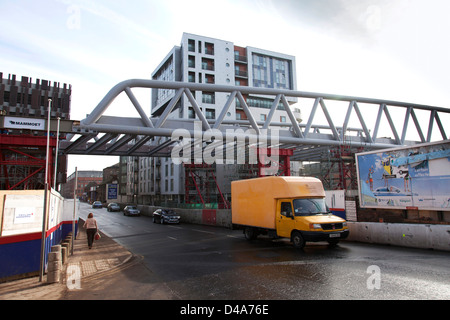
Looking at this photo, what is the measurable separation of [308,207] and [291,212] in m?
0.80

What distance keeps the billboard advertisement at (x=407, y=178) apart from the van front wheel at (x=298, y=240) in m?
7.05

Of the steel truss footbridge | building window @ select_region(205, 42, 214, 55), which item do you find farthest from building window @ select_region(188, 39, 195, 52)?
the steel truss footbridge

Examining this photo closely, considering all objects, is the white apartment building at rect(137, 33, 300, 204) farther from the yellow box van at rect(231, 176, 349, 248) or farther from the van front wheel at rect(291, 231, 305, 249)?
the van front wheel at rect(291, 231, 305, 249)

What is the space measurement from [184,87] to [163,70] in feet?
164

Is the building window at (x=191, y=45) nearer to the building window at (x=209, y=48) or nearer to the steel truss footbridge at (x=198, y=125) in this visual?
the building window at (x=209, y=48)

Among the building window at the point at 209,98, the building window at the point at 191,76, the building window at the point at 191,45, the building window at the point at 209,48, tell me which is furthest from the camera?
the building window at the point at 209,48

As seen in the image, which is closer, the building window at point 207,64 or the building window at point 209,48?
the building window at point 207,64

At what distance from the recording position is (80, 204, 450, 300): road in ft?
18.9

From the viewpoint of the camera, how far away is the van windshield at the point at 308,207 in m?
11.3

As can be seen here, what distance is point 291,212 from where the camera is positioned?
→ 37.4 ft

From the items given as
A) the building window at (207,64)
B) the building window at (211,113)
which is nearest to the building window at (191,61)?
the building window at (207,64)
